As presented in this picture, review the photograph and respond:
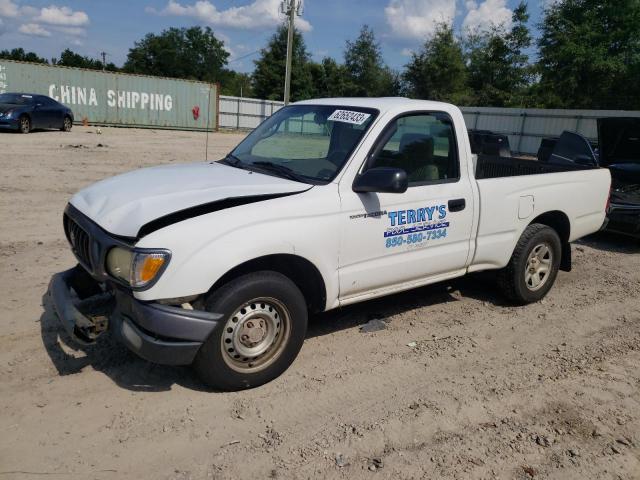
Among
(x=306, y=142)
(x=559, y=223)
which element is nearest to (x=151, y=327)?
(x=306, y=142)

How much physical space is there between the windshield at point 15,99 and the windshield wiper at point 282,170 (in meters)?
19.1

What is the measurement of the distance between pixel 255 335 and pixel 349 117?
6.15 feet

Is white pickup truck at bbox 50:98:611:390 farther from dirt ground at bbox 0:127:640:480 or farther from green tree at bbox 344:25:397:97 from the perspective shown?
green tree at bbox 344:25:397:97

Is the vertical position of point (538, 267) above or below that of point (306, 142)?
below

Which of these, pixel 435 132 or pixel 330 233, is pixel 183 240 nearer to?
pixel 330 233

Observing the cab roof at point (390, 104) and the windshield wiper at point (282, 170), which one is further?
the cab roof at point (390, 104)

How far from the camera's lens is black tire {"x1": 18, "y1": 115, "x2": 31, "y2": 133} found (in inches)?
766

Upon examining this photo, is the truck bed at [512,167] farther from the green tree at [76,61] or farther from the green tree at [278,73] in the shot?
the green tree at [76,61]

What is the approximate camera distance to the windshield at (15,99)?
19.7 metres

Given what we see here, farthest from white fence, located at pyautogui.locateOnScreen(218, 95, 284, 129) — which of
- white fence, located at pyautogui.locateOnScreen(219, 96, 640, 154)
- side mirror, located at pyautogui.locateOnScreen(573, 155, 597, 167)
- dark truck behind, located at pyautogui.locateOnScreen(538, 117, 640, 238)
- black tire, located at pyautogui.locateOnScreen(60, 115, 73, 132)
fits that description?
side mirror, located at pyautogui.locateOnScreen(573, 155, 597, 167)

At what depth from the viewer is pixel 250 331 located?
3.57 meters

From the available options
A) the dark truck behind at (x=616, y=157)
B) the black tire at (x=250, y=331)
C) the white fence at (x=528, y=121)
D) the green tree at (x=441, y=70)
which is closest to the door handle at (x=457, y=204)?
the black tire at (x=250, y=331)

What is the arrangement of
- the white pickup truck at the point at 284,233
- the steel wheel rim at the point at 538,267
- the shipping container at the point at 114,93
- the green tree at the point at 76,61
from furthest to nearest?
1. the green tree at the point at 76,61
2. the shipping container at the point at 114,93
3. the steel wheel rim at the point at 538,267
4. the white pickup truck at the point at 284,233

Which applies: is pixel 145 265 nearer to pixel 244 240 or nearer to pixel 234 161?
pixel 244 240
